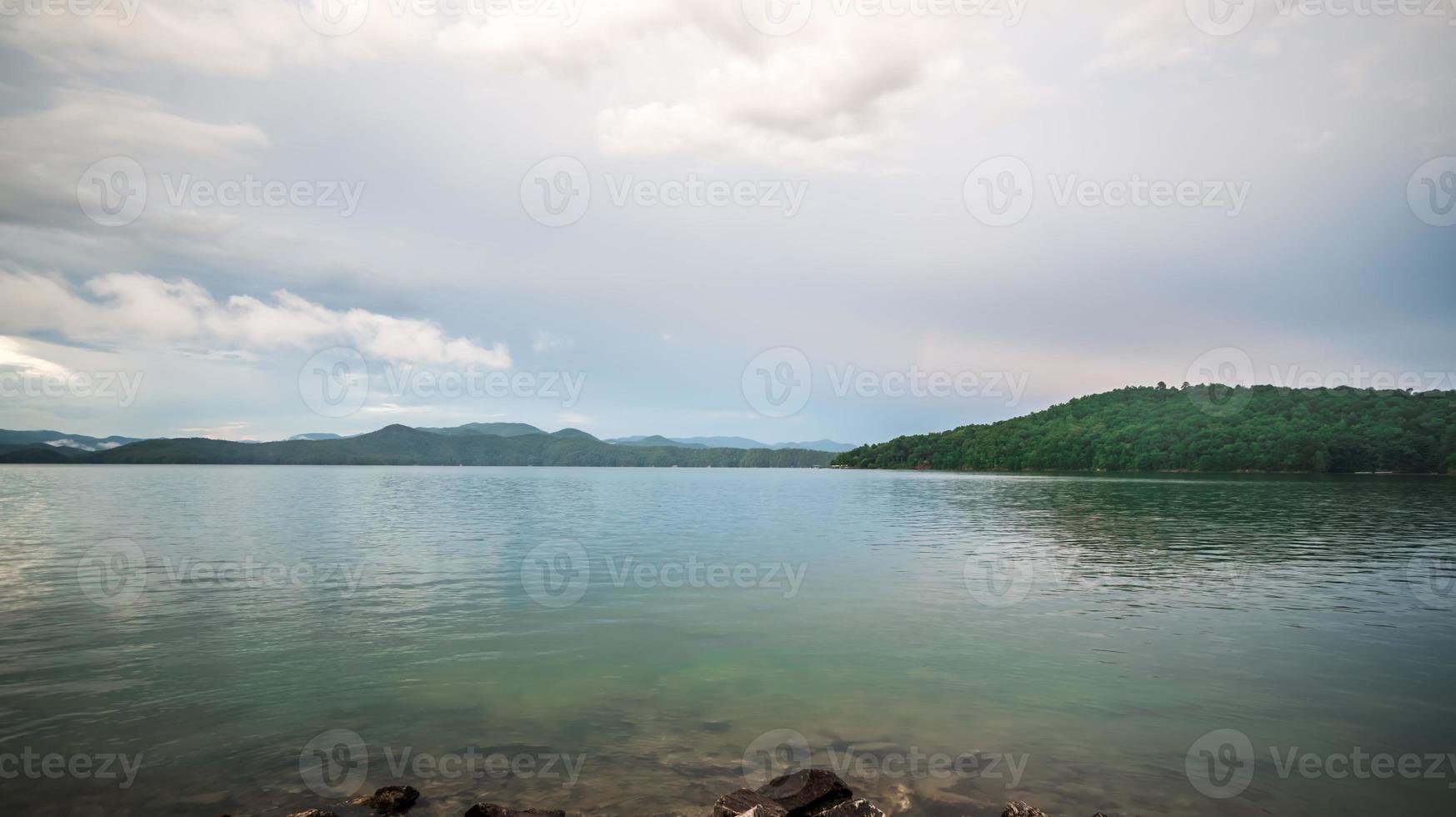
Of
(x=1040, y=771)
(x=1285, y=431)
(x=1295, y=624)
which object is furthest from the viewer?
(x=1285, y=431)

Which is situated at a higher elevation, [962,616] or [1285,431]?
[1285,431]

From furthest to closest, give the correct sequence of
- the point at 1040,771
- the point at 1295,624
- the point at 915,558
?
the point at 915,558 < the point at 1295,624 < the point at 1040,771

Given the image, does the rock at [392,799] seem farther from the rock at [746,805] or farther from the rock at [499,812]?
the rock at [746,805]

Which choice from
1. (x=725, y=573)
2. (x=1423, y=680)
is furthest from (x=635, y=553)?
(x=1423, y=680)

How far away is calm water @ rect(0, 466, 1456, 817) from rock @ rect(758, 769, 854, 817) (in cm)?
103

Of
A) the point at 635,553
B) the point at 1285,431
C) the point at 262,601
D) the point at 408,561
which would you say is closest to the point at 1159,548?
the point at 635,553

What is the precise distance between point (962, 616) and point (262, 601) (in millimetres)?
25845

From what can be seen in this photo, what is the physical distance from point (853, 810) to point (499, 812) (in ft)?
16.3

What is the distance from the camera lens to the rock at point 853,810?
966 centimetres

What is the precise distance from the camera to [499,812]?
32.8ft

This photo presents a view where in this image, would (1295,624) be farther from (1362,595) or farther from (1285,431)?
(1285,431)

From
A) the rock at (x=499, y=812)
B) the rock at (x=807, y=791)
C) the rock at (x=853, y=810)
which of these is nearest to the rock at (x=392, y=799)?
the rock at (x=499, y=812)

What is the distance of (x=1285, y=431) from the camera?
191 metres

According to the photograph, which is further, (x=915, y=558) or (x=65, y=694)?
(x=915, y=558)
